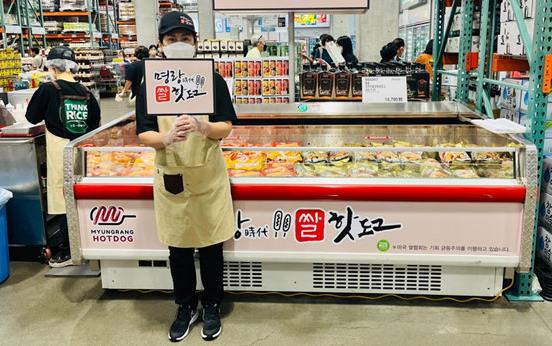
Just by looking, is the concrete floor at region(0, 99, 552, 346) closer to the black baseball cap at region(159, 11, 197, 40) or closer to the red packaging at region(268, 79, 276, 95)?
the black baseball cap at region(159, 11, 197, 40)

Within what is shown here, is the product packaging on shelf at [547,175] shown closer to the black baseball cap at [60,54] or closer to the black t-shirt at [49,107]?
the black t-shirt at [49,107]

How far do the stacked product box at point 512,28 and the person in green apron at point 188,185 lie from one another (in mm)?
1909

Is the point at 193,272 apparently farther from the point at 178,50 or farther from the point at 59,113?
the point at 59,113

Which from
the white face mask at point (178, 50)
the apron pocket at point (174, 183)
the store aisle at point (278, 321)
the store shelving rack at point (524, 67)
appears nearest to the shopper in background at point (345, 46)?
the store shelving rack at point (524, 67)

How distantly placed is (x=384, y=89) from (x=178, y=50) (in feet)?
6.79

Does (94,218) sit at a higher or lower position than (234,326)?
higher

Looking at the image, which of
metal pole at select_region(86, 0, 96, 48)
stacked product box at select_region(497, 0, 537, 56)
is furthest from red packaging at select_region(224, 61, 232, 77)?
metal pole at select_region(86, 0, 96, 48)

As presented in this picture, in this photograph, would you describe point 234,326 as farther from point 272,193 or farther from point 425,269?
point 425,269

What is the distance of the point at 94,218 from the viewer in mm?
3215

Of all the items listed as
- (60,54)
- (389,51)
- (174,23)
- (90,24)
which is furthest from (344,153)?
(90,24)

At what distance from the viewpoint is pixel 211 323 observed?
298cm

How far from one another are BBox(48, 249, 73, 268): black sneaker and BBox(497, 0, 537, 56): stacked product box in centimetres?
340

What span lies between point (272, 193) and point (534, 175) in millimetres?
1419

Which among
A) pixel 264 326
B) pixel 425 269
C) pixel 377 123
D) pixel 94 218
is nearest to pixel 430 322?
pixel 425 269
